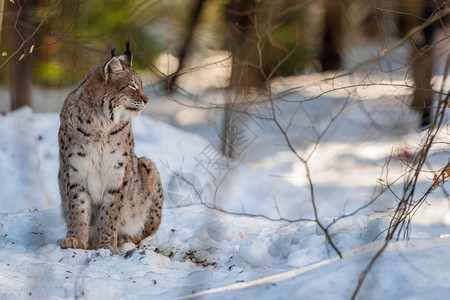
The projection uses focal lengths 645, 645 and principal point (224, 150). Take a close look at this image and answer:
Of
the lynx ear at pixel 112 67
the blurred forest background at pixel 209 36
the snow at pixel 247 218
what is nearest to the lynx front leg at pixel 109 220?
the snow at pixel 247 218

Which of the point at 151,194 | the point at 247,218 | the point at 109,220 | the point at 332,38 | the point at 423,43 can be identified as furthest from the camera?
the point at 332,38

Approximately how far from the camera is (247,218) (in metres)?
5.77

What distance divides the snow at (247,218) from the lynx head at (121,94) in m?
1.01

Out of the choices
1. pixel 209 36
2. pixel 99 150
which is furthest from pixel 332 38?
pixel 99 150

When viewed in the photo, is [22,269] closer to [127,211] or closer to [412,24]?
[127,211]

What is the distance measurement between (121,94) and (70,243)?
112 centimetres

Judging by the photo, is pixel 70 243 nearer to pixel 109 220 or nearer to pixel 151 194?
pixel 109 220

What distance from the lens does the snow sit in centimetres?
296

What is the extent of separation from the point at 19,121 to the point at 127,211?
11.6 ft

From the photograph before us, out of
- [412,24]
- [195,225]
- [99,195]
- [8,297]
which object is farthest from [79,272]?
[412,24]

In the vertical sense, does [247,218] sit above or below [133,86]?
below

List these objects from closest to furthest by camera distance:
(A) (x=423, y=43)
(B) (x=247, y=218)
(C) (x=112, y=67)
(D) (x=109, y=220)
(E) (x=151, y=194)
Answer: (C) (x=112, y=67) < (D) (x=109, y=220) < (E) (x=151, y=194) < (B) (x=247, y=218) < (A) (x=423, y=43)

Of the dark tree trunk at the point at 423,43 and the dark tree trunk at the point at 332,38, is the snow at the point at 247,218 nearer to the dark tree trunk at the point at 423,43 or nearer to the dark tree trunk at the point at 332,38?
the dark tree trunk at the point at 423,43

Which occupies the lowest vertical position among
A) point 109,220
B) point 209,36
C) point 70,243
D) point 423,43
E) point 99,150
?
point 70,243
